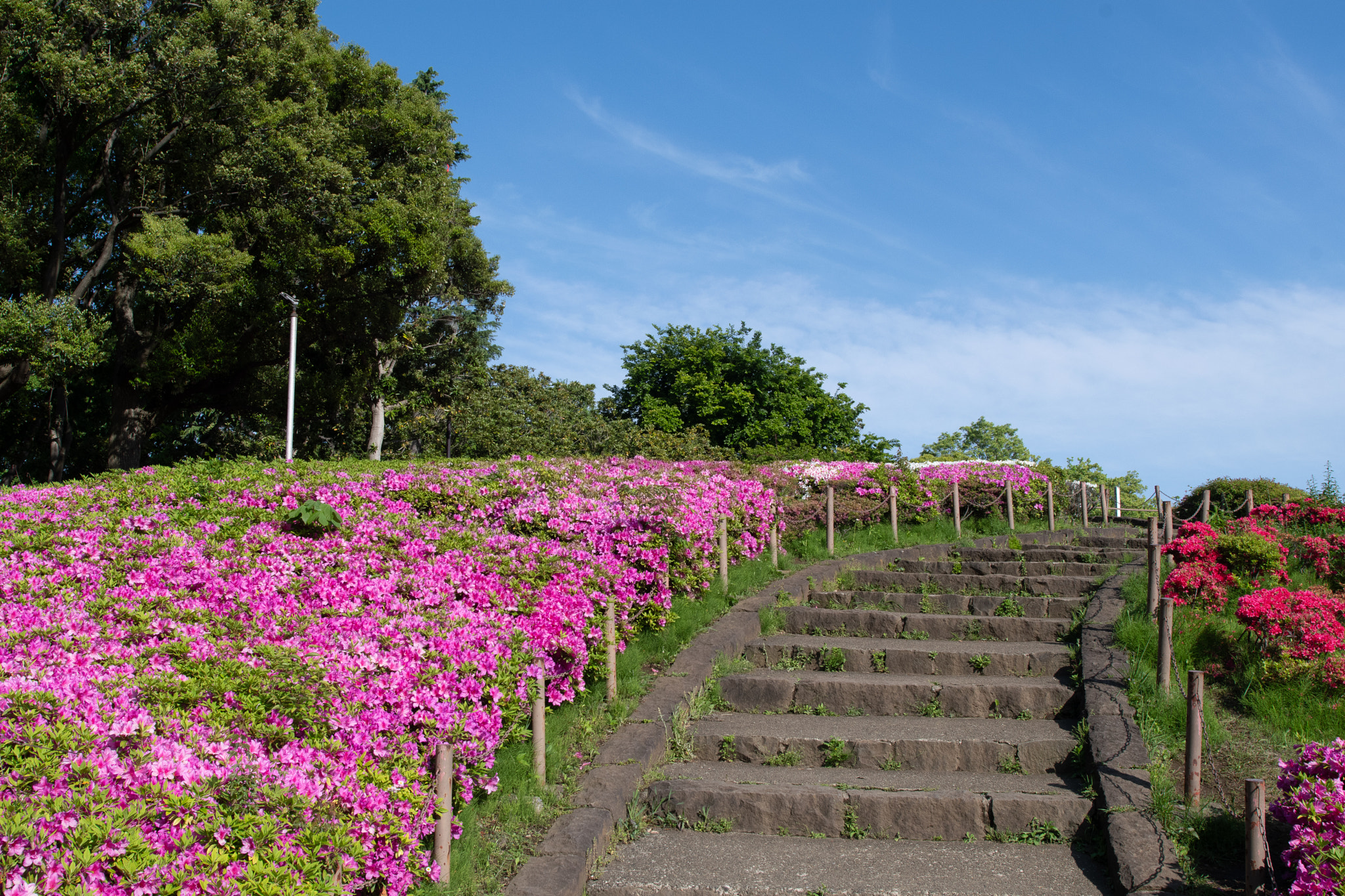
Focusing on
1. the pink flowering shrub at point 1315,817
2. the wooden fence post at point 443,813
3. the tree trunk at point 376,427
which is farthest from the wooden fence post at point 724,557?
the tree trunk at point 376,427

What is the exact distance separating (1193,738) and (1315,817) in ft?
4.10

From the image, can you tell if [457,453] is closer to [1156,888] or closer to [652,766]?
[652,766]

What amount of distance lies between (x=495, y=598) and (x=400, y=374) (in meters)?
25.1

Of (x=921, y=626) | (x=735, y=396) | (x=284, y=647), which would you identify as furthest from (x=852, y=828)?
(x=735, y=396)

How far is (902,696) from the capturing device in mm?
7289

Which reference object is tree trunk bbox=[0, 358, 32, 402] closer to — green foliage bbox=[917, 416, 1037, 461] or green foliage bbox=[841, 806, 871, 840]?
green foliage bbox=[841, 806, 871, 840]

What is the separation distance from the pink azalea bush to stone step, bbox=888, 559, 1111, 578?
12.0 feet

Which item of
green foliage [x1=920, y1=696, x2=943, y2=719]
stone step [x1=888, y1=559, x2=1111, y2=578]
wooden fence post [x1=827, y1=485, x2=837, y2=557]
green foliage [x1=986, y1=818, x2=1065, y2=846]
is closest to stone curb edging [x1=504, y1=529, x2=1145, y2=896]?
green foliage [x1=986, y1=818, x2=1065, y2=846]

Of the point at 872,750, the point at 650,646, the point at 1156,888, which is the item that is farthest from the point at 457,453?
the point at 1156,888

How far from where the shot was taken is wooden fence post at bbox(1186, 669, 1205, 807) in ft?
17.0

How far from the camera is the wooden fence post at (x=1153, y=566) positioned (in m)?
7.66

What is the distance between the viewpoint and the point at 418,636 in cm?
501

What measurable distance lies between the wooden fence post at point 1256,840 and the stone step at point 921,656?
143 inches

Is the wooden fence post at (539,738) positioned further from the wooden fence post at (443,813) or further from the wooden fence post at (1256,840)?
the wooden fence post at (1256,840)
